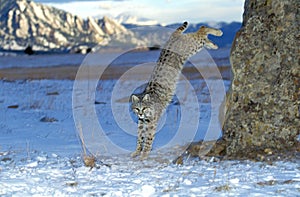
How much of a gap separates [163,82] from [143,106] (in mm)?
643

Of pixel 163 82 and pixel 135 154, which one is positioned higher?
pixel 163 82

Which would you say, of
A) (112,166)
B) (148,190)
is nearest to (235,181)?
(148,190)

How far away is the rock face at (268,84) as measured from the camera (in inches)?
298

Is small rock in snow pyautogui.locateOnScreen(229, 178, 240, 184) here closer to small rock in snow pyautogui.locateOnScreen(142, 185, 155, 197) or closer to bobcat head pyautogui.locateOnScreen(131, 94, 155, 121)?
small rock in snow pyautogui.locateOnScreen(142, 185, 155, 197)

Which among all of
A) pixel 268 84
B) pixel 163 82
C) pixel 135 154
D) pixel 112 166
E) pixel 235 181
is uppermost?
pixel 268 84

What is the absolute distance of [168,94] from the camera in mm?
8695

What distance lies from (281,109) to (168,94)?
1875 mm

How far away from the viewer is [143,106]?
8188 mm

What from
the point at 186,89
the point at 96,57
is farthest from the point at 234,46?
the point at 96,57

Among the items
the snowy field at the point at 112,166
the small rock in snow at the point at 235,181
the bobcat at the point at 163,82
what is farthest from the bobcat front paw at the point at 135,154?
the small rock in snow at the point at 235,181

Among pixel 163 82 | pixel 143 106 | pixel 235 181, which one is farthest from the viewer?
pixel 163 82

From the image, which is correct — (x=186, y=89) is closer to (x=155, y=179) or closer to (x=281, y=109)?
(x=281, y=109)

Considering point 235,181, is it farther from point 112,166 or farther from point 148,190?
point 112,166

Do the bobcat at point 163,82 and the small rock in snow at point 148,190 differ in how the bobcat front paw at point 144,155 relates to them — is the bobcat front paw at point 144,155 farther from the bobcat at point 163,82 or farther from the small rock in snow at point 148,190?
the small rock in snow at point 148,190
